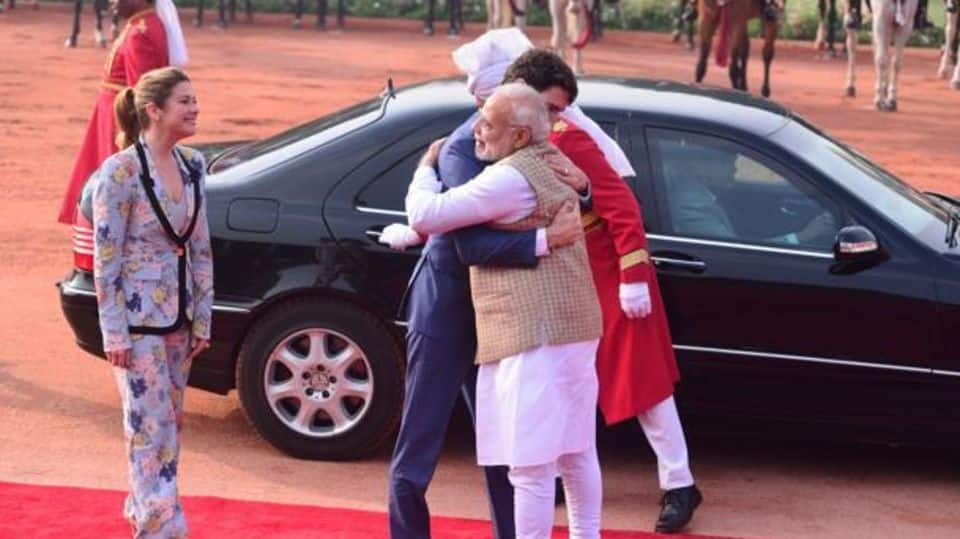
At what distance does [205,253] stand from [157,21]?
3.81m

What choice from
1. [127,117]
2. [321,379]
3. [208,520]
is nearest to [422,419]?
[208,520]

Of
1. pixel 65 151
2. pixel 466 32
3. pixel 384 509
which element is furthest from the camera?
pixel 466 32

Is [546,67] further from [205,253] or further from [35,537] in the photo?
[35,537]

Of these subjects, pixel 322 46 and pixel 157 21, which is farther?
pixel 322 46

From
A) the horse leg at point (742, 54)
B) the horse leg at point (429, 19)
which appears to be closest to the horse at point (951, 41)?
the horse leg at point (742, 54)

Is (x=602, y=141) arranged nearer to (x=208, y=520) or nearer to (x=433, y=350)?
(x=433, y=350)

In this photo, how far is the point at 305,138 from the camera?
880cm

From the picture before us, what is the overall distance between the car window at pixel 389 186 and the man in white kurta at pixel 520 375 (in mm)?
1892

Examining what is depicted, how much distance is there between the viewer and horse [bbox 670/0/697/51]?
28.5 meters

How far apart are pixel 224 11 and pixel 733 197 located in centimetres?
2425

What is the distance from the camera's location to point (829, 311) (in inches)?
317

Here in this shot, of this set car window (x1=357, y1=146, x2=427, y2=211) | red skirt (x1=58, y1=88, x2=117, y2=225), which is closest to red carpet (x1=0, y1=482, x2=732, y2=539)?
car window (x1=357, y1=146, x2=427, y2=211)

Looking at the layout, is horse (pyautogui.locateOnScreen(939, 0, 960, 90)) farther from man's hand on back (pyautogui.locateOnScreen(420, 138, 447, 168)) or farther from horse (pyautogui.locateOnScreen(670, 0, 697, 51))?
man's hand on back (pyautogui.locateOnScreen(420, 138, 447, 168))

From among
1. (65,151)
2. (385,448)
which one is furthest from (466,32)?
(385,448)
